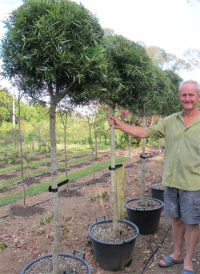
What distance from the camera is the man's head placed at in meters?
2.19

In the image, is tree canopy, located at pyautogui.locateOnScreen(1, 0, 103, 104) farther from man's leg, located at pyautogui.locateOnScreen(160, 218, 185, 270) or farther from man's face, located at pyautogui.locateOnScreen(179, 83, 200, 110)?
man's leg, located at pyautogui.locateOnScreen(160, 218, 185, 270)

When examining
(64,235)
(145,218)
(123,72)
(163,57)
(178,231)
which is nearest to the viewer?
(178,231)

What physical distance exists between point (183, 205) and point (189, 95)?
1.10 metres

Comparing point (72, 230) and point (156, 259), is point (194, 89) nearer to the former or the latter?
point (156, 259)

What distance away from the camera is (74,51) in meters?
1.84

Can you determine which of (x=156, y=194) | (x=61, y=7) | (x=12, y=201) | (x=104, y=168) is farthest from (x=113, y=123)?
(x=104, y=168)

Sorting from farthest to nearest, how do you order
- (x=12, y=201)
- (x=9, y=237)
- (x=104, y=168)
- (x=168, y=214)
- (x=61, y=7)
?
(x=104, y=168)
(x=12, y=201)
(x=9, y=237)
(x=168, y=214)
(x=61, y=7)

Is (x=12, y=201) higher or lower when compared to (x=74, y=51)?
lower

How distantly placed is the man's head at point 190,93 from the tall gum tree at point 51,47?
86 centimetres

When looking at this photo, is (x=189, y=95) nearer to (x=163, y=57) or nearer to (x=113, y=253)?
(x=113, y=253)

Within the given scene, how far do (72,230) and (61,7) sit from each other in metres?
2.91

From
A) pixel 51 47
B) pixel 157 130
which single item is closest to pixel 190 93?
pixel 157 130

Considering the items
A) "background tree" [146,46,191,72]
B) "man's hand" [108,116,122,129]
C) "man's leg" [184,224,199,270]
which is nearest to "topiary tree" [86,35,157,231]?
"man's hand" [108,116,122,129]

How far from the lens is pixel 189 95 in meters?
2.19
